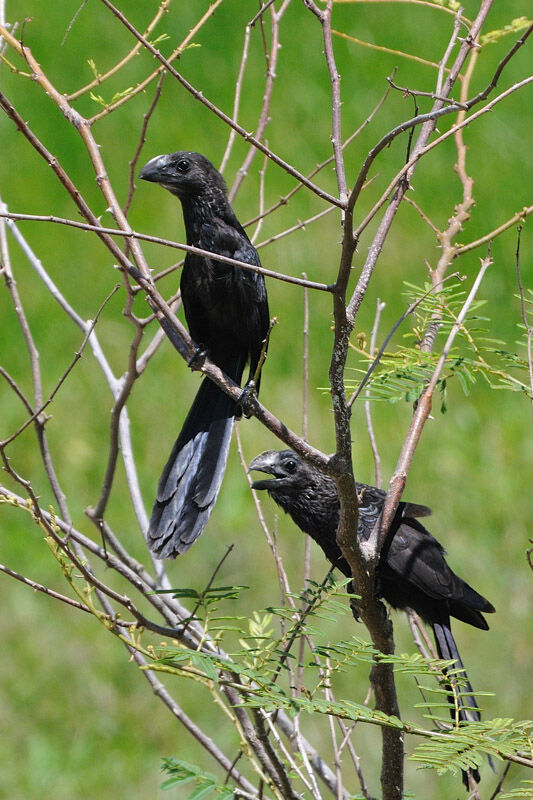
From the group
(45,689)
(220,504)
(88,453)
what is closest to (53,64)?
(88,453)

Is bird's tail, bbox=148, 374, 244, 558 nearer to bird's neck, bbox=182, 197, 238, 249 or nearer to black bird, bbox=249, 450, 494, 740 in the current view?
black bird, bbox=249, 450, 494, 740

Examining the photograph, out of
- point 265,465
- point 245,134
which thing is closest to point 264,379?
→ point 265,465

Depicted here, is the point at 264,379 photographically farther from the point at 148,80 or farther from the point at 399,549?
the point at 148,80

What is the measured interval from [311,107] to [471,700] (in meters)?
5.34

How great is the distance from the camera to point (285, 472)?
355 cm

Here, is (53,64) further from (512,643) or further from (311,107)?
(512,643)

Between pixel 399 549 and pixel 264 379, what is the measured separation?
2950 mm

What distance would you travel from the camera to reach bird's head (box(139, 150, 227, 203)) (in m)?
3.68

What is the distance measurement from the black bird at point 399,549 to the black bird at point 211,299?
0.71 feet

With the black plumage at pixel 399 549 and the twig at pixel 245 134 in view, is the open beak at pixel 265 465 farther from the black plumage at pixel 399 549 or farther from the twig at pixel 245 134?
the twig at pixel 245 134

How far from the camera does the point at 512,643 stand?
16.8 ft

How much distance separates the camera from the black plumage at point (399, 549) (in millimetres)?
3262

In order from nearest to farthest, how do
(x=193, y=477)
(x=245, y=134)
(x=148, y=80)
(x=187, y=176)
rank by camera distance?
(x=245, y=134)
(x=148, y=80)
(x=193, y=477)
(x=187, y=176)

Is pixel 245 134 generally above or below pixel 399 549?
above
